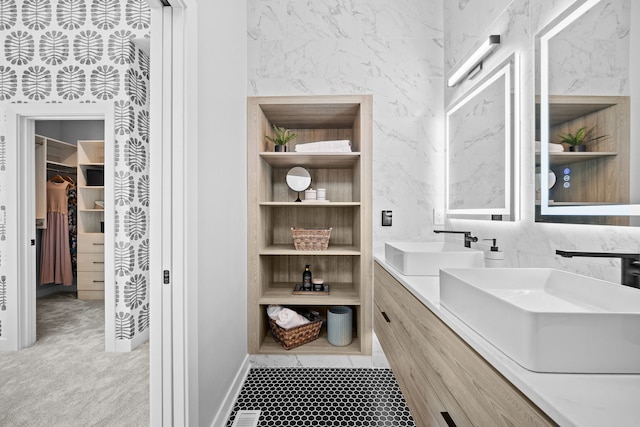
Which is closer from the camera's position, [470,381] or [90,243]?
[470,381]

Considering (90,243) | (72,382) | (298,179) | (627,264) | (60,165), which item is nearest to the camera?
(627,264)

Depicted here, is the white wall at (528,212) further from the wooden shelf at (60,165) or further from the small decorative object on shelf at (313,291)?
the wooden shelf at (60,165)

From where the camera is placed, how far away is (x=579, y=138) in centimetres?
110

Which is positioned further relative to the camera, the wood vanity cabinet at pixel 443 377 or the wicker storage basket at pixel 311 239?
the wicker storage basket at pixel 311 239

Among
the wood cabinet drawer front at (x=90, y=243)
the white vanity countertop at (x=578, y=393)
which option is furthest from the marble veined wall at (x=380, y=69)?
the wood cabinet drawer front at (x=90, y=243)

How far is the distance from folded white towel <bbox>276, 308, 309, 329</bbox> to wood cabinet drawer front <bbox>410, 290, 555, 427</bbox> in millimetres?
1295

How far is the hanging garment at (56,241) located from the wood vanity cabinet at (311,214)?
2928 mm

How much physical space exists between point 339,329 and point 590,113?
6.26 ft

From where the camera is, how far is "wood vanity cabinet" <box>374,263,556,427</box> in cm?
61

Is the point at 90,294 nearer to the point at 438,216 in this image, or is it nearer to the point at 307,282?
the point at 307,282

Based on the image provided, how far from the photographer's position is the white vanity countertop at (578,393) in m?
0.46

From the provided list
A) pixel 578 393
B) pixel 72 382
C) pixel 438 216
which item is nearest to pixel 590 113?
pixel 578 393

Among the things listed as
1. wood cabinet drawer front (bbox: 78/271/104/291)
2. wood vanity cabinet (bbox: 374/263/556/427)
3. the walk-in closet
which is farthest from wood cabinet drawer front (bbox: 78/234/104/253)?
wood vanity cabinet (bbox: 374/263/556/427)

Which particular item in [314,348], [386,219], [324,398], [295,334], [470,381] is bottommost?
[324,398]
